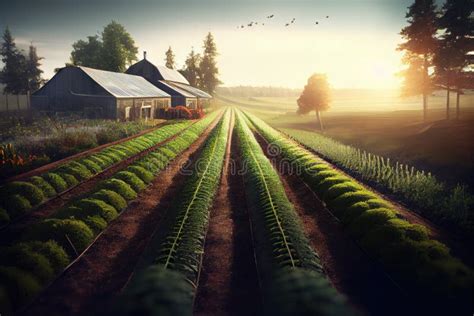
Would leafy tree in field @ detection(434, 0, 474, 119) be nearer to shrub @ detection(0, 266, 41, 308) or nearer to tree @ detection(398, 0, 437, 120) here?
tree @ detection(398, 0, 437, 120)

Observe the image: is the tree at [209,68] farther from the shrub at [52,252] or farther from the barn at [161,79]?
the shrub at [52,252]

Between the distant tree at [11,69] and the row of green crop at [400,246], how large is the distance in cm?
7008

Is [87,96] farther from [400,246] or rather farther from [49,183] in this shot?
[400,246]

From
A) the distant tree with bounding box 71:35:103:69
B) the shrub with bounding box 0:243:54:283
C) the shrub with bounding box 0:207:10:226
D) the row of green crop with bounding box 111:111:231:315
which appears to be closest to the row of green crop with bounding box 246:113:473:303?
the row of green crop with bounding box 111:111:231:315

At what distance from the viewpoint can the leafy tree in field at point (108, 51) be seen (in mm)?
65438

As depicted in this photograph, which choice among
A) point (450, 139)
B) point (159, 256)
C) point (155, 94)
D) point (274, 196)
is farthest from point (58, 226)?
point (155, 94)

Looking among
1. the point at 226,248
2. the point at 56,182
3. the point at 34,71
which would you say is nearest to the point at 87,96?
the point at 56,182

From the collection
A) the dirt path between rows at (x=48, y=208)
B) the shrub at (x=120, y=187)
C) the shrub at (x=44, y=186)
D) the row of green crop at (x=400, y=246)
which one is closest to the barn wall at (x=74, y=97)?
the dirt path between rows at (x=48, y=208)

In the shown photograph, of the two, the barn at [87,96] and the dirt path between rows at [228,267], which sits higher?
the barn at [87,96]

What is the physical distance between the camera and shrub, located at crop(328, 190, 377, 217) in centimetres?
1216

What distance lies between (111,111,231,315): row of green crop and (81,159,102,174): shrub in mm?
6358

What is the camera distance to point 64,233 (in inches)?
369

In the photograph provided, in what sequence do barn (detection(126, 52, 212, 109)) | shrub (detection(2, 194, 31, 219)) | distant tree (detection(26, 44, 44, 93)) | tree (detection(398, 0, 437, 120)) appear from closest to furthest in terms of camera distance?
shrub (detection(2, 194, 31, 219)) < tree (detection(398, 0, 437, 120)) < barn (detection(126, 52, 212, 109)) < distant tree (detection(26, 44, 44, 93))

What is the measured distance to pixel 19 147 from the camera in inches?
815
